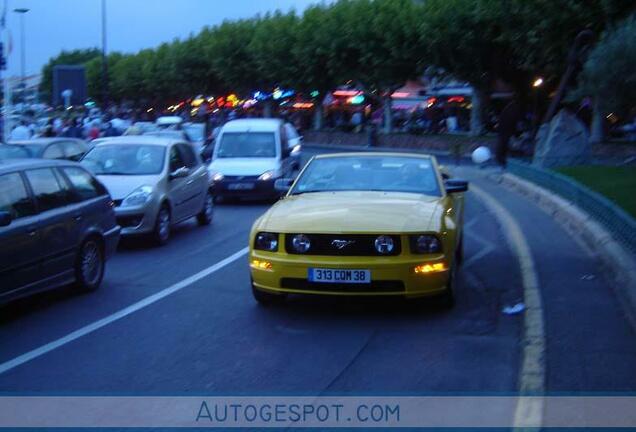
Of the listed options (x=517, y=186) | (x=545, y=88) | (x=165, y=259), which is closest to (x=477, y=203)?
(x=517, y=186)

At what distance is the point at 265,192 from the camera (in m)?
19.0

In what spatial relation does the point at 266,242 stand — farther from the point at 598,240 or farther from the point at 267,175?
the point at 267,175

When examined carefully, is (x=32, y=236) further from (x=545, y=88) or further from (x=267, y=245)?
(x=545, y=88)

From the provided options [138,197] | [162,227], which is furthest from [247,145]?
[138,197]

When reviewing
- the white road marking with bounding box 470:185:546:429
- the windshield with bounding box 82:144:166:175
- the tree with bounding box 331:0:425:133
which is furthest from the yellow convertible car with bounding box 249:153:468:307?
the tree with bounding box 331:0:425:133

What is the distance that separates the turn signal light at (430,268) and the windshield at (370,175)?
1.57 metres

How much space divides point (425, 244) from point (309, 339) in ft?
4.54

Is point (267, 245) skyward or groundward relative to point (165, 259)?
skyward

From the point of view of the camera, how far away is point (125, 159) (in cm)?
1427

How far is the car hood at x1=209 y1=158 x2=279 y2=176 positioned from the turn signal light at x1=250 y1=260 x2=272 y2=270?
10.9 metres

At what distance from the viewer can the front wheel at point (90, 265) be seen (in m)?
9.44

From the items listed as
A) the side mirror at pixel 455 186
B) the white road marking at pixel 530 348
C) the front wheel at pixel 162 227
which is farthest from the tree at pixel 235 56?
the side mirror at pixel 455 186

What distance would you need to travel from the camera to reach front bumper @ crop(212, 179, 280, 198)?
1892 centimetres

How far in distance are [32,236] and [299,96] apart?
4390 centimetres
